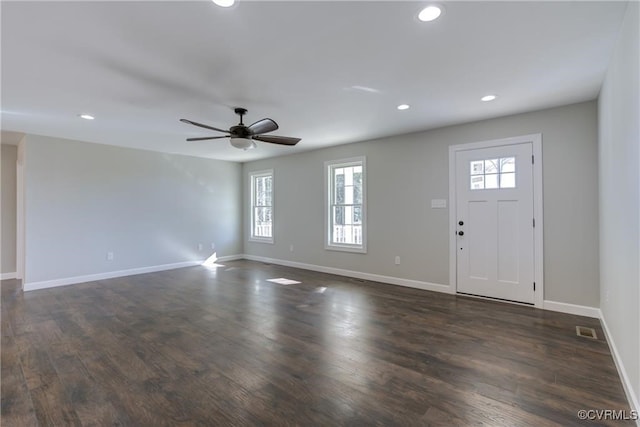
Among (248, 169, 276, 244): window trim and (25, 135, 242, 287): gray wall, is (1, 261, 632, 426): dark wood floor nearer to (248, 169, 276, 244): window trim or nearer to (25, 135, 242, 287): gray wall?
(25, 135, 242, 287): gray wall

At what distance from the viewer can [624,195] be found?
2.04 meters

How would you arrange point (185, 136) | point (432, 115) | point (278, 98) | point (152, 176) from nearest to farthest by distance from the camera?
point (278, 98)
point (432, 115)
point (185, 136)
point (152, 176)

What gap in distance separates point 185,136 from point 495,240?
4969mm

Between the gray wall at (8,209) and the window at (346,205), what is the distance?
5897 mm

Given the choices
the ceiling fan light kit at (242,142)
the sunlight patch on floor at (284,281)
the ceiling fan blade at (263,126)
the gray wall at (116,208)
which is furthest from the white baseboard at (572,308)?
the gray wall at (116,208)

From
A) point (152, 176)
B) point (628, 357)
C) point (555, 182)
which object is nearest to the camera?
point (628, 357)

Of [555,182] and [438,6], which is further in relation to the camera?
[555,182]

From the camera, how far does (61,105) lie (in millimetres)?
3535

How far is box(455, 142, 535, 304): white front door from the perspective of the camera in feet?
12.7

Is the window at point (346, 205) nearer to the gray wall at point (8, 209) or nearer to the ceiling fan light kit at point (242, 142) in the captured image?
the ceiling fan light kit at point (242, 142)

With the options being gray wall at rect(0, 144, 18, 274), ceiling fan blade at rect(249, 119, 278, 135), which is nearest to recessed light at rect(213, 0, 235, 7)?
ceiling fan blade at rect(249, 119, 278, 135)

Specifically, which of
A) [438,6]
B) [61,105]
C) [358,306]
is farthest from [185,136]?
[438,6]

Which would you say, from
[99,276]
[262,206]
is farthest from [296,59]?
[99,276]

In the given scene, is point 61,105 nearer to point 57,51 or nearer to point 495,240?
point 57,51
